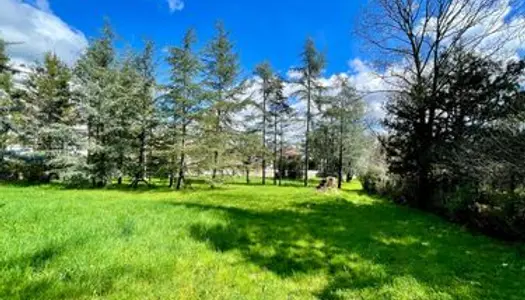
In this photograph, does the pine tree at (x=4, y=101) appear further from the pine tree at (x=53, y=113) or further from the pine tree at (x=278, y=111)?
the pine tree at (x=278, y=111)

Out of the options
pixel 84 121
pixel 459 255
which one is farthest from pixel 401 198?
pixel 84 121

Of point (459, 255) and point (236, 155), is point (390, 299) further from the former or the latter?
point (236, 155)

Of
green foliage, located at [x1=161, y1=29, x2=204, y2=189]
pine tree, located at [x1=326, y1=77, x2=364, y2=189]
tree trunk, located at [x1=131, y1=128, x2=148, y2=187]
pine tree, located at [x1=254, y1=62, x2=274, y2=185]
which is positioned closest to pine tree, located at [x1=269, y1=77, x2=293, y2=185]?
pine tree, located at [x1=254, y1=62, x2=274, y2=185]

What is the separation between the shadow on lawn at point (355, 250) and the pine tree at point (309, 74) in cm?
2429

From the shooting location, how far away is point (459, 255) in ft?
20.9

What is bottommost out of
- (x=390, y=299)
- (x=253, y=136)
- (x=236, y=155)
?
(x=390, y=299)

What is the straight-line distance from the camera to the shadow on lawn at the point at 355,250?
497 centimetres

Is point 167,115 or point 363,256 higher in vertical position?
point 167,115

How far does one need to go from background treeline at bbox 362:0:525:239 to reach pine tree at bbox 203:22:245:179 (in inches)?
527

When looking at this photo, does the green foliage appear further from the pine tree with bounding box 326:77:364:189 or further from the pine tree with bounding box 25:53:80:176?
the pine tree with bounding box 326:77:364:189

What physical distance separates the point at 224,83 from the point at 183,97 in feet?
26.0

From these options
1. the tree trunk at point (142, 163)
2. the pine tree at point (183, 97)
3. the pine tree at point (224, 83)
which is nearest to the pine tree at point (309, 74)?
the pine tree at point (224, 83)

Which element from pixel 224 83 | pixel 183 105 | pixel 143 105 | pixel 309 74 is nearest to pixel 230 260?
pixel 183 105

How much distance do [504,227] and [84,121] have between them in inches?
883
